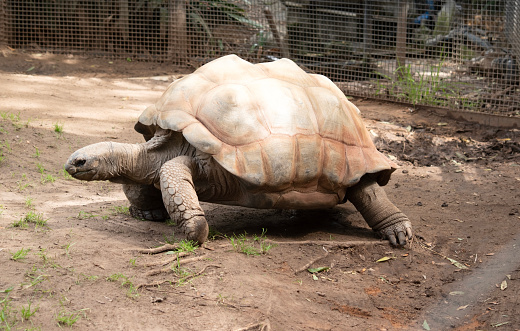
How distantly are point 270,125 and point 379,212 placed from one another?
106 cm

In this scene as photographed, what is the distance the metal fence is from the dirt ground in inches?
67.8

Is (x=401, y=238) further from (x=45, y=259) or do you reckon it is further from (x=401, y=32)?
(x=401, y=32)

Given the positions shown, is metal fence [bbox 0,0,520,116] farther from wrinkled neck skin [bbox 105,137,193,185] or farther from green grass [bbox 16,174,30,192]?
green grass [bbox 16,174,30,192]

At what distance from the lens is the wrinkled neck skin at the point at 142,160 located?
3908 millimetres

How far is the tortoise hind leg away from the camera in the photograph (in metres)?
4.27

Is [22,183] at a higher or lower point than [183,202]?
lower

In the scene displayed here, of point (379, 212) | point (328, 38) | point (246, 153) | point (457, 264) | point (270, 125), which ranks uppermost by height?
point (328, 38)

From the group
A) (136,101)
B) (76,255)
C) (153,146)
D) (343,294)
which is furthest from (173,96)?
(136,101)

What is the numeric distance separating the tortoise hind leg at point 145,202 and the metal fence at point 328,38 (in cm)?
471

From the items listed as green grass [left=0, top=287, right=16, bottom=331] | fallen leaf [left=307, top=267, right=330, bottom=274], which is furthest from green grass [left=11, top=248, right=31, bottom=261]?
fallen leaf [left=307, top=267, right=330, bottom=274]

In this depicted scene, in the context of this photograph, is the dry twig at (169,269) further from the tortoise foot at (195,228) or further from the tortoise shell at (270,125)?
the tortoise shell at (270,125)

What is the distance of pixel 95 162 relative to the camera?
12.3 ft

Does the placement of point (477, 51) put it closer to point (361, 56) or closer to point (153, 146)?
point (361, 56)

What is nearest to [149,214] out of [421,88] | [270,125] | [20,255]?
[270,125]
